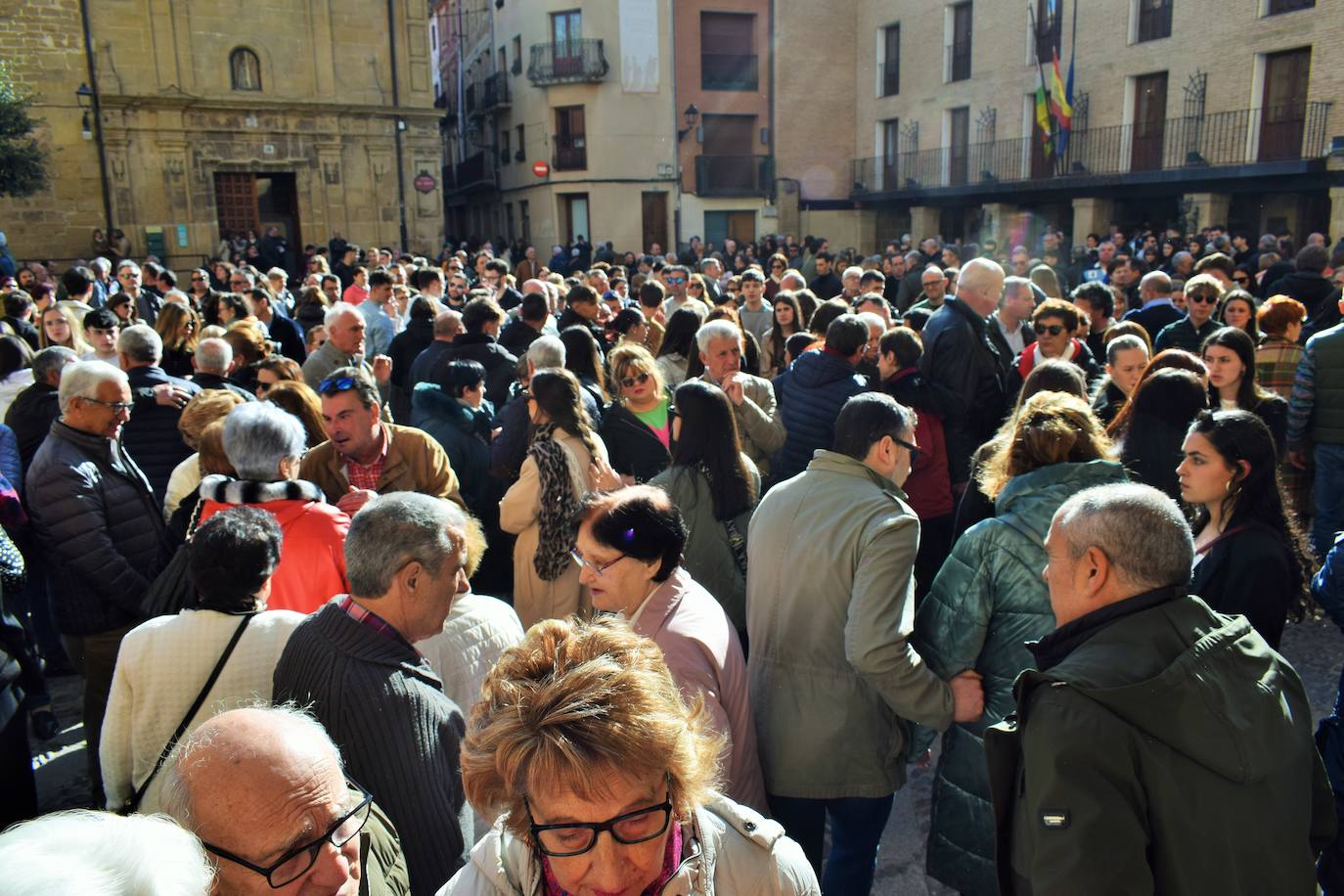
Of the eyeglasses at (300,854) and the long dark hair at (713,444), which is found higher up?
the long dark hair at (713,444)

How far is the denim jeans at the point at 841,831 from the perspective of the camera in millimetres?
2750

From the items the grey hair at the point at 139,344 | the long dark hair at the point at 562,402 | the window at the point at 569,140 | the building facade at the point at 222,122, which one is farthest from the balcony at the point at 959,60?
the long dark hair at the point at 562,402

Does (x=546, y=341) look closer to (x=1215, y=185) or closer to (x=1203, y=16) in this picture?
(x=1215, y=185)

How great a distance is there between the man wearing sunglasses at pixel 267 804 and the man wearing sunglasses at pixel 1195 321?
585 centimetres

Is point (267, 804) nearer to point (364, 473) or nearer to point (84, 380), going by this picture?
point (364, 473)

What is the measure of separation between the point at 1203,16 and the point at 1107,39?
2345 mm

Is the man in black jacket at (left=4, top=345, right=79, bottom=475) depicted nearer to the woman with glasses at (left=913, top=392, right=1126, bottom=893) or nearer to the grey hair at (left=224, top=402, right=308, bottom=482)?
the grey hair at (left=224, top=402, right=308, bottom=482)

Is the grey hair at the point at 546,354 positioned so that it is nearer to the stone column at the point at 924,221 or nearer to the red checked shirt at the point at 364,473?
the red checked shirt at the point at 364,473

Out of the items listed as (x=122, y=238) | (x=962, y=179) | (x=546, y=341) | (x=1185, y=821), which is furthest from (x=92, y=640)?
(x=962, y=179)

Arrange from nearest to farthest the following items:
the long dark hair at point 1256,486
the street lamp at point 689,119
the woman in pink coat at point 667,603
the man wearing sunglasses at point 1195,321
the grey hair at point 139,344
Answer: the woman in pink coat at point 667,603, the long dark hair at point 1256,486, the grey hair at point 139,344, the man wearing sunglasses at point 1195,321, the street lamp at point 689,119

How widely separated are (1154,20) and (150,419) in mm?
23182

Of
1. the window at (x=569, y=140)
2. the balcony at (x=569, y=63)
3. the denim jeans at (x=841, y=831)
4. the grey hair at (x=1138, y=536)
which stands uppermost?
the balcony at (x=569, y=63)

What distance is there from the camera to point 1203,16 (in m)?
20.1

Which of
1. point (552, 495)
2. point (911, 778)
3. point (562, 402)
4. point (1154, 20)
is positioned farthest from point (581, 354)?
point (1154, 20)
